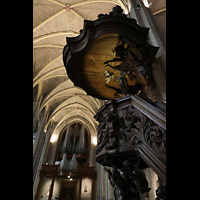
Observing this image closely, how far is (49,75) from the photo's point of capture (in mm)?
12586

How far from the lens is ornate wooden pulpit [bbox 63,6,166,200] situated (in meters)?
2.02

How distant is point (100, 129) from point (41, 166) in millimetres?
14475

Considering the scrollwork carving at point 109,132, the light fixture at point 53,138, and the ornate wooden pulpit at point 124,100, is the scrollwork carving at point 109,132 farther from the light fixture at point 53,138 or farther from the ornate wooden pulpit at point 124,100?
the light fixture at point 53,138

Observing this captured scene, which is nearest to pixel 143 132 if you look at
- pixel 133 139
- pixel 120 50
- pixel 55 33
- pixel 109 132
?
pixel 133 139

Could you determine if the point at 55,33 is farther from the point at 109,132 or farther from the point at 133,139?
the point at 133,139

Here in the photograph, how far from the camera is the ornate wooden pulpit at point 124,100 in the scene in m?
2.02

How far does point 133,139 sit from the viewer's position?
89.0 inches

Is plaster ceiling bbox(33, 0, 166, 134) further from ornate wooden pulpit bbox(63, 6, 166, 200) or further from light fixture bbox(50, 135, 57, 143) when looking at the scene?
light fixture bbox(50, 135, 57, 143)

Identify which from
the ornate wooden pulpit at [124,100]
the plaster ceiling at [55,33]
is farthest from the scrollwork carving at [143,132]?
the plaster ceiling at [55,33]

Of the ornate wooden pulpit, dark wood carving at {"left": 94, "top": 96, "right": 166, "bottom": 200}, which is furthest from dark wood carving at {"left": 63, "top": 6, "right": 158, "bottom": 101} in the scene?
dark wood carving at {"left": 94, "top": 96, "right": 166, "bottom": 200}

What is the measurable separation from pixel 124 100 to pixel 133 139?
2.12 ft
